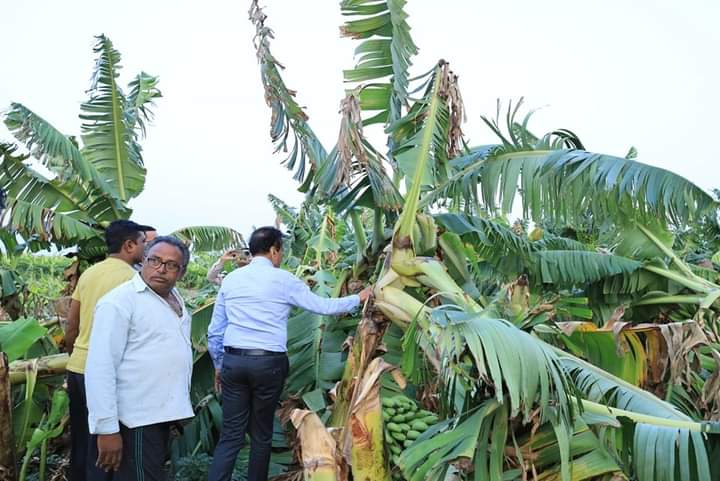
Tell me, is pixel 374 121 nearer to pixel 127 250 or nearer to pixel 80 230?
pixel 127 250

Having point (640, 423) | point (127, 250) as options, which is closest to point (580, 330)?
point (640, 423)

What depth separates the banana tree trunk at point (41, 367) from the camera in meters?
4.59

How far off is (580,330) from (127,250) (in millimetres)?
2817

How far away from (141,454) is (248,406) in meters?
1.24

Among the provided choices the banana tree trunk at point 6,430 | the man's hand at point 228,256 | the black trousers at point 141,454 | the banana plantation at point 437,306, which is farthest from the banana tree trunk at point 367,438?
the man's hand at point 228,256

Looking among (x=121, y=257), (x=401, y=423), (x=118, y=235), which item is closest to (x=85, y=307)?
(x=121, y=257)

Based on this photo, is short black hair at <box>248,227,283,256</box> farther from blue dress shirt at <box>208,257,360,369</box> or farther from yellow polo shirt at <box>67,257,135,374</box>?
yellow polo shirt at <box>67,257,135,374</box>

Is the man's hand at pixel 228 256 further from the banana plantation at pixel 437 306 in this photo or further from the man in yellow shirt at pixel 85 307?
the man in yellow shirt at pixel 85 307

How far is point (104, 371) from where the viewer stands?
9.04 ft

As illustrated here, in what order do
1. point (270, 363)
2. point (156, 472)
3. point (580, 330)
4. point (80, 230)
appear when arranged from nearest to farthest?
point (156, 472)
point (580, 330)
point (270, 363)
point (80, 230)

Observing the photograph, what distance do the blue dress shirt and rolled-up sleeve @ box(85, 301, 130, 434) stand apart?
133cm

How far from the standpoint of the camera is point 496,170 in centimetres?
465

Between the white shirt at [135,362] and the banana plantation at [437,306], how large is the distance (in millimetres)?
825

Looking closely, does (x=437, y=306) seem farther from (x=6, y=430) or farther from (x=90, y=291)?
(x=6, y=430)
